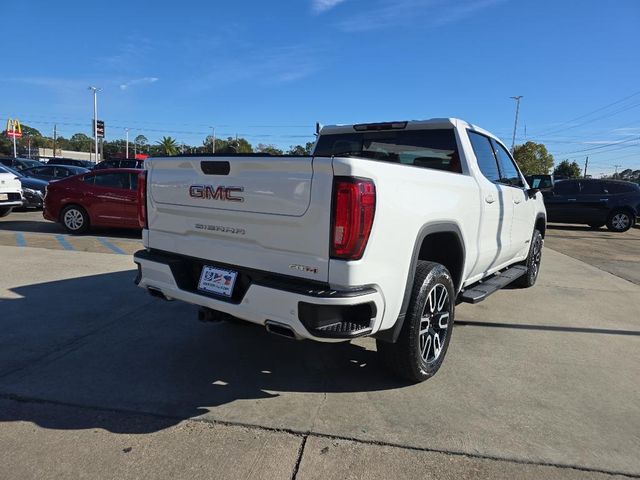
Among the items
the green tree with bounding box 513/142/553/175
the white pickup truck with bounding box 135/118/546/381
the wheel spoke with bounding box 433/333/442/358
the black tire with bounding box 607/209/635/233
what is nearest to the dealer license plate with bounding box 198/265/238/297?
the white pickup truck with bounding box 135/118/546/381

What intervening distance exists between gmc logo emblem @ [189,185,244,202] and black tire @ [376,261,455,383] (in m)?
1.34

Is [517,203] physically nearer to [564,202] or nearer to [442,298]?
[442,298]

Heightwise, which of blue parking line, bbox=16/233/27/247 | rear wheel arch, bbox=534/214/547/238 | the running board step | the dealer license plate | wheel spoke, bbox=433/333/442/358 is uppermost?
rear wheel arch, bbox=534/214/547/238

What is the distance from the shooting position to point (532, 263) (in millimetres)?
6754

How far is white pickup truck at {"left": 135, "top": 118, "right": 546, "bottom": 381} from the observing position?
2691 mm

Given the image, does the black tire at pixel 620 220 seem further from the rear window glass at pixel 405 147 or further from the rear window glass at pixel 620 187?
the rear window glass at pixel 405 147

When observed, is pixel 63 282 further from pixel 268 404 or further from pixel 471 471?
pixel 471 471

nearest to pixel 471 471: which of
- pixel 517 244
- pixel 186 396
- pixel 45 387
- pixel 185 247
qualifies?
pixel 186 396

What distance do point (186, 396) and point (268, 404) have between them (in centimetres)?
57

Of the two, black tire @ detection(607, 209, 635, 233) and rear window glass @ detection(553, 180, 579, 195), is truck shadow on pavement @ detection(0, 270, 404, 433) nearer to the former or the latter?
rear window glass @ detection(553, 180, 579, 195)

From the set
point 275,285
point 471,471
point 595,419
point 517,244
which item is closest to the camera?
point 471,471

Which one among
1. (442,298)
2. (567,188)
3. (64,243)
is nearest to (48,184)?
(64,243)

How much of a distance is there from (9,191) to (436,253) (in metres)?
11.7

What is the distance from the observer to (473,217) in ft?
13.1
